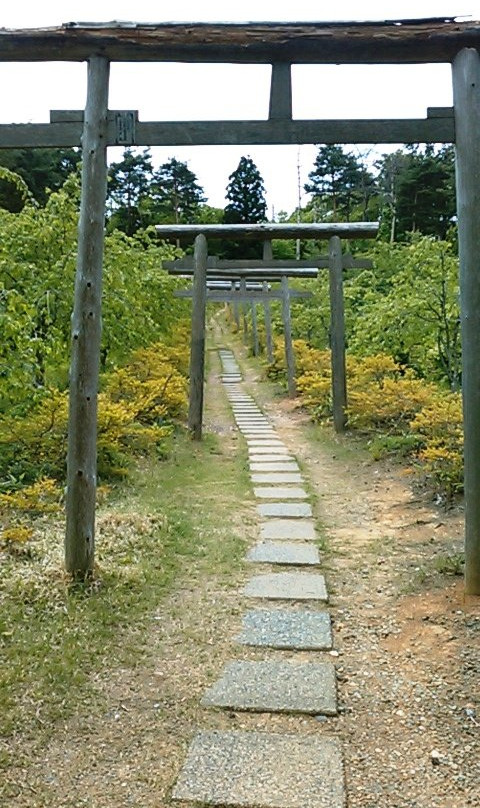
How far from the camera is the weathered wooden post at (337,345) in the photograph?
9.81 metres

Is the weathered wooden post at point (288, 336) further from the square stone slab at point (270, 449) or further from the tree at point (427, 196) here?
the tree at point (427, 196)

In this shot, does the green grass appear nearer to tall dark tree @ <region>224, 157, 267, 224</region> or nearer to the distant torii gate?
the distant torii gate

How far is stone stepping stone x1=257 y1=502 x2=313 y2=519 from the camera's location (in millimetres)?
5914

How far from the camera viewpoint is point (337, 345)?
980 centimetres

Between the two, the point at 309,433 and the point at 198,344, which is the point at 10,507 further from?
the point at 309,433

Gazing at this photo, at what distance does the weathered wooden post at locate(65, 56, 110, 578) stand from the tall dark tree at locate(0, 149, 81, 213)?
12.1 m

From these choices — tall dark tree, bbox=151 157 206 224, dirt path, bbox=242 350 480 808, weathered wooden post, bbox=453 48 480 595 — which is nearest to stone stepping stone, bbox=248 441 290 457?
dirt path, bbox=242 350 480 808

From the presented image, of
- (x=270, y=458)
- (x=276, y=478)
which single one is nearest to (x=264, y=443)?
(x=270, y=458)

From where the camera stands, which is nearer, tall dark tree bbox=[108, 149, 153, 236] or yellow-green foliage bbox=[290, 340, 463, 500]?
yellow-green foliage bbox=[290, 340, 463, 500]

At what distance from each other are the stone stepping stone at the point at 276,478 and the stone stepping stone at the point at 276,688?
3997mm

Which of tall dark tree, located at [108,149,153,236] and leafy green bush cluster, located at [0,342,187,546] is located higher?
tall dark tree, located at [108,149,153,236]

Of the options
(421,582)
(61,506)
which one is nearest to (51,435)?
(61,506)

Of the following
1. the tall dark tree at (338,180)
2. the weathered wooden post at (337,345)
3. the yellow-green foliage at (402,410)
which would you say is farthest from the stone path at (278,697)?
the tall dark tree at (338,180)

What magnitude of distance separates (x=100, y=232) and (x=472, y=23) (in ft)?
8.00
